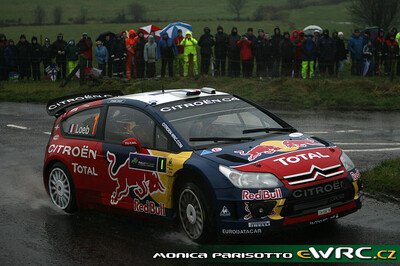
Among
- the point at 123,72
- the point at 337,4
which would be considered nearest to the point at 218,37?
the point at 123,72

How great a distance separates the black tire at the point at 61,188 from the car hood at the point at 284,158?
2498 millimetres

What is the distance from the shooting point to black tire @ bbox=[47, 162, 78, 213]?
10.4 metres

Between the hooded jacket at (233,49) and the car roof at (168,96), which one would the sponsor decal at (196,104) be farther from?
the hooded jacket at (233,49)

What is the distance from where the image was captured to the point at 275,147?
28.4 ft

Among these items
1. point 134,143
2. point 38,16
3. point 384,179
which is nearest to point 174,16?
point 38,16

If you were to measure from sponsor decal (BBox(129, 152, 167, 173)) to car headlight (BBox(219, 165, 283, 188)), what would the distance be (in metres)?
1.02

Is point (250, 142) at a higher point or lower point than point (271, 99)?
higher

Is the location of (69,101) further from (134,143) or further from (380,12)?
(380,12)

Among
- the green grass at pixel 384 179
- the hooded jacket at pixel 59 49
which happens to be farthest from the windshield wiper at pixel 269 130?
the hooded jacket at pixel 59 49

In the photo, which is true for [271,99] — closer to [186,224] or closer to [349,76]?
[349,76]

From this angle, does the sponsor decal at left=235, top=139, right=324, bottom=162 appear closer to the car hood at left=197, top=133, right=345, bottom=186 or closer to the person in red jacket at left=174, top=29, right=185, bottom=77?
the car hood at left=197, top=133, right=345, bottom=186

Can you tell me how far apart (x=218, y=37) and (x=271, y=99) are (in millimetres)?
5557

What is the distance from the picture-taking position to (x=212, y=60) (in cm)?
2695

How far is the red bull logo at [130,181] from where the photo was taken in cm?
897
